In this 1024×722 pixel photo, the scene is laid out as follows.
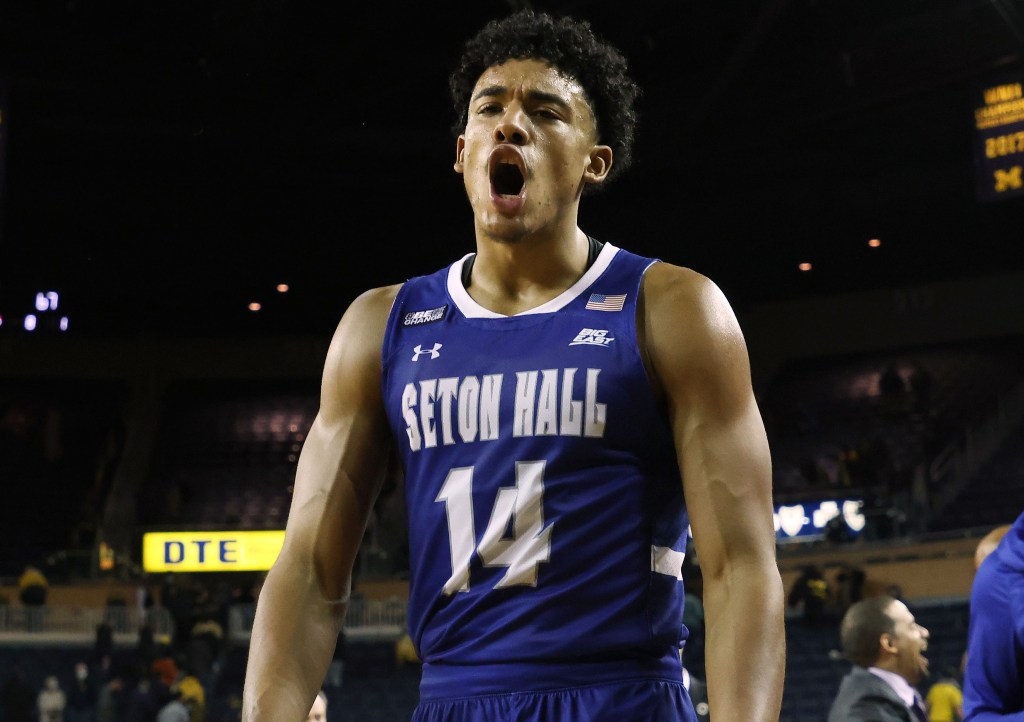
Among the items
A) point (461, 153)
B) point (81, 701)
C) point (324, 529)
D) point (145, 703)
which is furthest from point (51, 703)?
point (461, 153)

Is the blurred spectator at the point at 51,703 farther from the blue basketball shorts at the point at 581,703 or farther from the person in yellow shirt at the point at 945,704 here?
the blue basketball shorts at the point at 581,703

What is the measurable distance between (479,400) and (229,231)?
18007 millimetres

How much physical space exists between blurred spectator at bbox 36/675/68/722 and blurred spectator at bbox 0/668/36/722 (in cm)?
22

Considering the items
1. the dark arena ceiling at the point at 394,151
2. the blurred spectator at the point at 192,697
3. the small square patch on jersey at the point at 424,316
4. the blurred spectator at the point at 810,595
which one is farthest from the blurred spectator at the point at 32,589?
the small square patch on jersey at the point at 424,316

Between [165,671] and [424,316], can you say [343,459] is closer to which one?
[424,316]

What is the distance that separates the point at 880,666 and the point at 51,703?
450 inches

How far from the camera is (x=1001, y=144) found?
1084 centimetres

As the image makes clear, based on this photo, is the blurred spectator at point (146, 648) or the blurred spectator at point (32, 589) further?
the blurred spectator at point (32, 589)

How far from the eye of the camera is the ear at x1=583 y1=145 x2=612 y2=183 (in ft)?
8.13

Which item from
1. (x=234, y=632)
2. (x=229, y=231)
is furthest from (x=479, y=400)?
(x=229, y=231)

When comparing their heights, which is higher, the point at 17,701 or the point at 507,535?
the point at 507,535

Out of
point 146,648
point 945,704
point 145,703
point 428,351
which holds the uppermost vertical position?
point 428,351

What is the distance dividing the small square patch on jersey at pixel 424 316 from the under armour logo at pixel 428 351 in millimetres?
64

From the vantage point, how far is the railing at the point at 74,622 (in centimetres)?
1605
